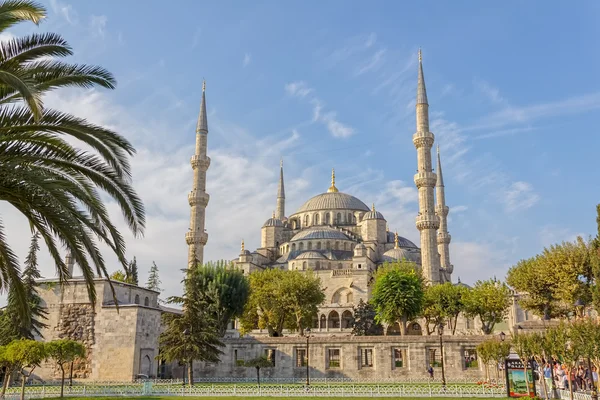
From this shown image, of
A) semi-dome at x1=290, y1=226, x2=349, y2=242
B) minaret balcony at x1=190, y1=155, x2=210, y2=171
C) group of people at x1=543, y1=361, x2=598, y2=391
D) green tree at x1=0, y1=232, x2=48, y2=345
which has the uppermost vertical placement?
minaret balcony at x1=190, y1=155, x2=210, y2=171

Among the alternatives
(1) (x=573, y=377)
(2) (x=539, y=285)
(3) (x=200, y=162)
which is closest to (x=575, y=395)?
(1) (x=573, y=377)

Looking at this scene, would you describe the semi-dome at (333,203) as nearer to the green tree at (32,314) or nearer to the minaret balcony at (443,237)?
the minaret balcony at (443,237)

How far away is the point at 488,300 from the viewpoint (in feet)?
113

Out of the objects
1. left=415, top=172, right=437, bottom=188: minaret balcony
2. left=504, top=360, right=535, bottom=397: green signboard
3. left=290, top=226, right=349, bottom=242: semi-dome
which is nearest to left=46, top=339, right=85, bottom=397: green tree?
left=504, top=360, right=535, bottom=397: green signboard

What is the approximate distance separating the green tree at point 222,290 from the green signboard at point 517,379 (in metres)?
17.4

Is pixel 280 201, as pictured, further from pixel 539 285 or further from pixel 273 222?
pixel 539 285

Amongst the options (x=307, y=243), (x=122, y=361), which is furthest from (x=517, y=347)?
(x=307, y=243)

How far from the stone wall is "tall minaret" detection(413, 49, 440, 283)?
15.6m

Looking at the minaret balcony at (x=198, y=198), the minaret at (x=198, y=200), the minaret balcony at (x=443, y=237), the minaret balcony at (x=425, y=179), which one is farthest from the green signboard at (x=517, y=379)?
the minaret balcony at (x=443, y=237)

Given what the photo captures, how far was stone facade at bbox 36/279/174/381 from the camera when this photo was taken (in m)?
26.5

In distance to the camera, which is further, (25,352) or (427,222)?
(427,222)

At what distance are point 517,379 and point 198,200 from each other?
3610 cm

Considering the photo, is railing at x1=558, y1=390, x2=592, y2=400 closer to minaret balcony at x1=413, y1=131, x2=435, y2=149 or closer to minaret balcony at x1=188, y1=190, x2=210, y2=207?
minaret balcony at x1=413, y1=131, x2=435, y2=149

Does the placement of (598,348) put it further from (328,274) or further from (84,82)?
(328,274)
